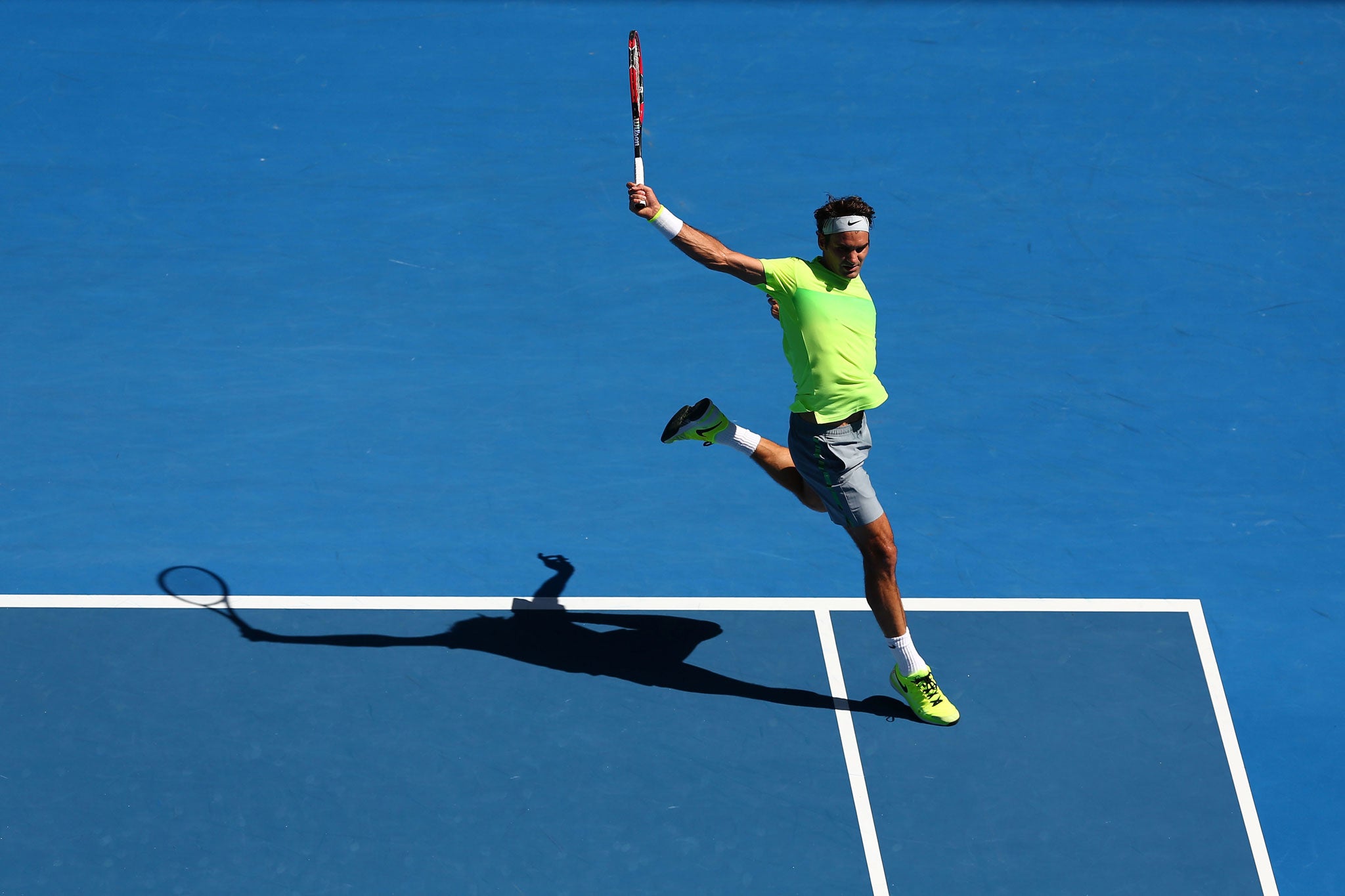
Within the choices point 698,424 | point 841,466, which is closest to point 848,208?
point 841,466

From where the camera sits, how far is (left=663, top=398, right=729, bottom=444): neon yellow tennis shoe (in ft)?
24.2

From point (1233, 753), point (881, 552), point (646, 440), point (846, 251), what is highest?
point (846, 251)

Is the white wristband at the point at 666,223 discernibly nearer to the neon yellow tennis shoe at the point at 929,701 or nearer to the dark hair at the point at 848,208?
the dark hair at the point at 848,208

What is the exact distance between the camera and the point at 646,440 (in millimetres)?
8422

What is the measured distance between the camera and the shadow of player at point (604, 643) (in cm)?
713

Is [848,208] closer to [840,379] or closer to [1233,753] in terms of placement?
[840,379]

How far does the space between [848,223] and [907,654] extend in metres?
1.97

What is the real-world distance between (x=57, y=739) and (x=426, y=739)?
1629 mm

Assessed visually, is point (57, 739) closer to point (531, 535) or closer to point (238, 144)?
point (531, 535)

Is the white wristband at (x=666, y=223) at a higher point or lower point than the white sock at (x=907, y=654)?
higher

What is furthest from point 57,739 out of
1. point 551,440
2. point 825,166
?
point 825,166

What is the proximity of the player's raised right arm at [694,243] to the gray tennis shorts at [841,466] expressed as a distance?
736mm

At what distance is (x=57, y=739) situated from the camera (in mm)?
6738

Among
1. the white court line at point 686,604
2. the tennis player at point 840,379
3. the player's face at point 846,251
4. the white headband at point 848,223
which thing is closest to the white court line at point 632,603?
the white court line at point 686,604
